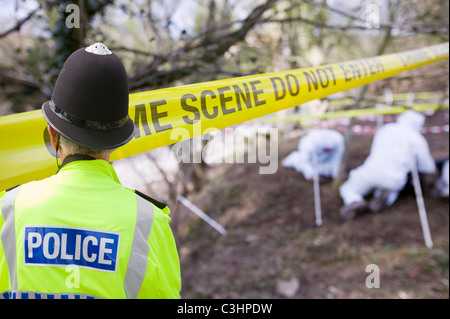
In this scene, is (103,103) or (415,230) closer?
(103,103)

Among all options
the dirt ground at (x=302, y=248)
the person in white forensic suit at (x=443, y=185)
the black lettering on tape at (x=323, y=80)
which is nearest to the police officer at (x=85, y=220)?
the black lettering on tape at (x=323, y=80)

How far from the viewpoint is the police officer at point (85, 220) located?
976 millimetres

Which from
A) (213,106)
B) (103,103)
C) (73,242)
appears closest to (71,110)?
(103,103)

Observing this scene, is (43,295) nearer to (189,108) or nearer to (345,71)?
(189,108)

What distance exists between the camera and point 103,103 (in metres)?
1.06

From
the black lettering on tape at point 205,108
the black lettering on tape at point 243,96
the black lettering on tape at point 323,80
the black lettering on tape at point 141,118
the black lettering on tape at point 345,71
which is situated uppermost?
the black lettering on tape at point 345,71

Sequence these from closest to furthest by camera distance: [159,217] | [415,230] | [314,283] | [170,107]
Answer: [159,217] < [170,107] < [314,283] < [415,230]

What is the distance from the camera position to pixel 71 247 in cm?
98

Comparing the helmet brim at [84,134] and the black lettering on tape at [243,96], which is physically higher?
the black lettering on tape at [243,96]

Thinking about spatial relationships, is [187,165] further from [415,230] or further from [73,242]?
[73,242]

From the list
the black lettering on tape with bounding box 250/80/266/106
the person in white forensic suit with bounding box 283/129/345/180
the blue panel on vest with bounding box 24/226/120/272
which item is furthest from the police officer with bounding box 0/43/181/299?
the person in white forensic suit with bounding box 283/129/345/180

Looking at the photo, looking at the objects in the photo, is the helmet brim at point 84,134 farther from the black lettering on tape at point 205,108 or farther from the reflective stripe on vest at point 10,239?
the black lettering on tape at point 205,108
